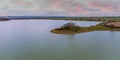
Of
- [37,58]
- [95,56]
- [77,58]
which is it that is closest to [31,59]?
[37,58]

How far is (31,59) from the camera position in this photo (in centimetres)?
1335

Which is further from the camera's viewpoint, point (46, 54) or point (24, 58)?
point (46, 54)

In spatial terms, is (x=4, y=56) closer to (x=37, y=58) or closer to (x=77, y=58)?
(x=37, y=58)

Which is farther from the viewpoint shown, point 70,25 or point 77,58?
point 70,25

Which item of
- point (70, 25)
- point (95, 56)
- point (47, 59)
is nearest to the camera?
point (47, 59)

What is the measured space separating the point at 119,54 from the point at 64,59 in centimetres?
409

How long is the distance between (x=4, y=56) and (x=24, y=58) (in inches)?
62.0

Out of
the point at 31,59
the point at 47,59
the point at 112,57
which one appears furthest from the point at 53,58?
the point at 112,57

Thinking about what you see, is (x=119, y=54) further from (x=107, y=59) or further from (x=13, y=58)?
(x=13, y=58)

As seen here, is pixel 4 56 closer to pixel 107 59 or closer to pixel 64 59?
pixel 64 59

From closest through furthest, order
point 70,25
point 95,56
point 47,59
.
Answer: point 47,59 → point 95,56 → point 70,25

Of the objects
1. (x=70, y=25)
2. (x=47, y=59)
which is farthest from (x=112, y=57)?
(x=70, y=25)

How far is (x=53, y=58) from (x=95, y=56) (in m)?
2.81

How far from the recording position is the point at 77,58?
13594mm
